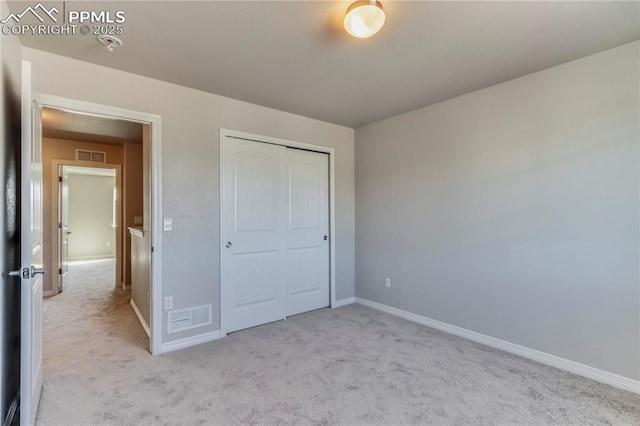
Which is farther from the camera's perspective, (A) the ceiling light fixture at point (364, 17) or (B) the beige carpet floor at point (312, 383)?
(B) the beige carpet floor at point (312, 383)

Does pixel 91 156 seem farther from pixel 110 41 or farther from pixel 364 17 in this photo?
A: pixel 364 17

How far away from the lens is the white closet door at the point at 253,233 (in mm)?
3137

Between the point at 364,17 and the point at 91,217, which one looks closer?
the point at 364,17

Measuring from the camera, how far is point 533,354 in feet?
8.40

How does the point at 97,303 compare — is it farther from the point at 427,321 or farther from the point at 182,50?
the point at 427,321

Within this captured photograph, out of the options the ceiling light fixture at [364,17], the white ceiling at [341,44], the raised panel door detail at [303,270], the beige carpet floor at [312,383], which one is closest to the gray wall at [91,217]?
the beige carpet floor at [312,383]

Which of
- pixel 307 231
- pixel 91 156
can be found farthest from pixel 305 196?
pixel 91 156

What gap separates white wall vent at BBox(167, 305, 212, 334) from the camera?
2756 millimetres

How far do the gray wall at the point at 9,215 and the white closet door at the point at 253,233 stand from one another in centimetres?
150

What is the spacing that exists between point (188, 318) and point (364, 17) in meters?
2.81

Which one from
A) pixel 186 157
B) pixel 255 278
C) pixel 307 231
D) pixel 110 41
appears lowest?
pixel 255 278

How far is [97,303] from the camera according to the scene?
4152mm

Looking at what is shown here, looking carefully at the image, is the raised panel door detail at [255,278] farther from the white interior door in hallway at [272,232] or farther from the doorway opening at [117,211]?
the doorway opening at [117,211]

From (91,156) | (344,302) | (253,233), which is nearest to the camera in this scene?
(253,233)
